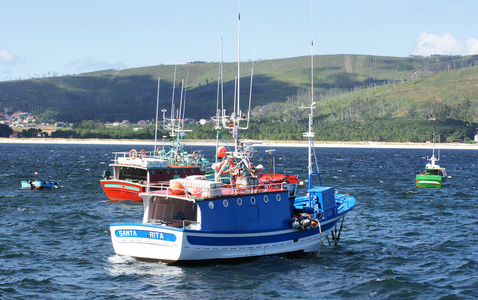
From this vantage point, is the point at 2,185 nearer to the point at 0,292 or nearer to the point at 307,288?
the point at 0,292

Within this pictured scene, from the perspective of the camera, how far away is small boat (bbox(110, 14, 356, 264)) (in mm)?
24484

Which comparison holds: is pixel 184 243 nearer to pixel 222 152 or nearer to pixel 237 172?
pixel 237 172

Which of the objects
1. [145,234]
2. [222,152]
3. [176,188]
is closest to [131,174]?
[222,152]

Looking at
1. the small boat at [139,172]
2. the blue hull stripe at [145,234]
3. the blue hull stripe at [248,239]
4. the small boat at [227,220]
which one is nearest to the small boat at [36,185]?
the small boat at [139,172]

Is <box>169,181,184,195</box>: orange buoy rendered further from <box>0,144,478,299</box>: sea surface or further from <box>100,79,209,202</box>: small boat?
<box>100,79,209,202</box>: small boat

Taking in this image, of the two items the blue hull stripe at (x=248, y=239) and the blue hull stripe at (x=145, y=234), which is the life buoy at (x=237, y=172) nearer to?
the blue hull stripe at (x=248, y=239)

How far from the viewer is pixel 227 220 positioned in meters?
25.5

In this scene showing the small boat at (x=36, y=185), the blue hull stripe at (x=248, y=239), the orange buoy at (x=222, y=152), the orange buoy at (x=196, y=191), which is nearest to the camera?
the blue hull stripe at (x=248, y=239)

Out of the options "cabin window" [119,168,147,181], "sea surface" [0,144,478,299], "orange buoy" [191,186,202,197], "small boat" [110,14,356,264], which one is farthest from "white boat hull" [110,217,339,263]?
"cabin window" [119,168,147,181]

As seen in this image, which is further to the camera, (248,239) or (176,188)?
(248,239)

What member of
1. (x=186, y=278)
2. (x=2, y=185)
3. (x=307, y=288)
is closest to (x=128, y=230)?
(x=186, y=278)

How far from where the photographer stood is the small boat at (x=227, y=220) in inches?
964

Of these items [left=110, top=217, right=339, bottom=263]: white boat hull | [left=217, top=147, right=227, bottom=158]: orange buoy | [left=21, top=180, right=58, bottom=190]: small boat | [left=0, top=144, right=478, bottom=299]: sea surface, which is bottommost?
[left=0, top=144, right=478, bottom=299]: sea surface

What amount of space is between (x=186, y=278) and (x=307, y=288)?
5.14 meters
